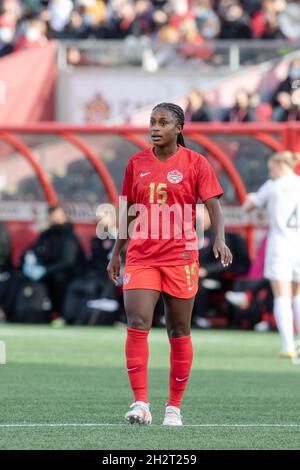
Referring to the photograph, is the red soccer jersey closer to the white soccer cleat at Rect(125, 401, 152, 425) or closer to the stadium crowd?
the white soccer cleat at Rect(125, 401, 152, 425)

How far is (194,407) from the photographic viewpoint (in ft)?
31.7

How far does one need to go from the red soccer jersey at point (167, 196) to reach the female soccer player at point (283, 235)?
6.24m

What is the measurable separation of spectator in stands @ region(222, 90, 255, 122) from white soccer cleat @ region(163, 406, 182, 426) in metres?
14.5

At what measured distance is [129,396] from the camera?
1041 cm

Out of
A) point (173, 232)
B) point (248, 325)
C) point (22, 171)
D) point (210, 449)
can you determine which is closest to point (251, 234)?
point (248, 325)

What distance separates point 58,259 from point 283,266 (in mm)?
6473

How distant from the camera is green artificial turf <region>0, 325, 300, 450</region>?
764 cm

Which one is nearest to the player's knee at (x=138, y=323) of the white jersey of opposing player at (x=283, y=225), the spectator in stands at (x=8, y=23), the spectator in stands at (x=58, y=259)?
the white jersey of opposing player at (x=283, y=225)

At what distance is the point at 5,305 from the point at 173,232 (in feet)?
40.5

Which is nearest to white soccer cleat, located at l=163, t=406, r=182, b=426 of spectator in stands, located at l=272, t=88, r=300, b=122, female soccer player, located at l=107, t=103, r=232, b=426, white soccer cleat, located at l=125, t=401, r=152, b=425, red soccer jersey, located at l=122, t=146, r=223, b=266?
female soccer player, located at l=107, t=103, r=232, b=426

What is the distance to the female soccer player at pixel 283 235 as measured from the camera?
14773 millimetres

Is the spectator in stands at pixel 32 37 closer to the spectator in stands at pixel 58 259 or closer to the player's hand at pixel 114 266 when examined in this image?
the spectator in stands at pixel 58 259

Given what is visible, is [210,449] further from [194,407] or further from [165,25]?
[165,25]

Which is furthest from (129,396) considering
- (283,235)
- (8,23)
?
(8,23)
